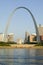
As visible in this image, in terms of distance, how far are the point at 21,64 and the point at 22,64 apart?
22 centimetres

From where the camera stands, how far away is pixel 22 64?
51188 millimetres

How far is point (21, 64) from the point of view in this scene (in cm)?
5112
